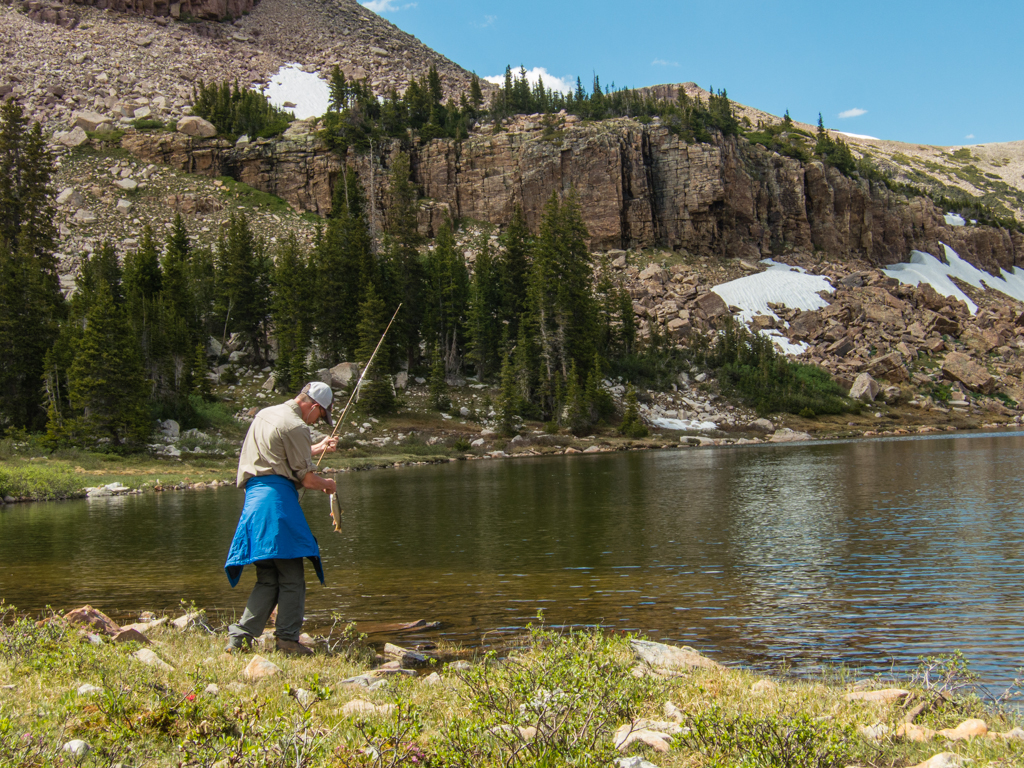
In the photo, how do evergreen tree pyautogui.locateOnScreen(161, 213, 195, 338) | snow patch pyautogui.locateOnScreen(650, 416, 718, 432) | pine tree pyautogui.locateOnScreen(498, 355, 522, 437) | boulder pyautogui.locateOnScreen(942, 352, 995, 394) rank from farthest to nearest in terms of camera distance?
boulder pyautogui.locateOnScreen(942, 352, 995, 394)
snow patch pyautogui.locateOnScreen(650, 416, 718, 432)
evergreen tree pyautogui.locateOnScreen(161, 213, 195, 338)
pine tree pyautogui.locateOnScreen(498, 355, 522, 437)

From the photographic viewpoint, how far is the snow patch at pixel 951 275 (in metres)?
89.7

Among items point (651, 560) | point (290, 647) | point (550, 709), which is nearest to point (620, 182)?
point (651, 560)

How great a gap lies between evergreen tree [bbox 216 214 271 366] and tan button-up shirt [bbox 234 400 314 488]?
171 ft

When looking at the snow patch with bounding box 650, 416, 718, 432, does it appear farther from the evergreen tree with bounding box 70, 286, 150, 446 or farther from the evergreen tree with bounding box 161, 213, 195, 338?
the evergreen tree with bounding box 161, 213, 195, 338

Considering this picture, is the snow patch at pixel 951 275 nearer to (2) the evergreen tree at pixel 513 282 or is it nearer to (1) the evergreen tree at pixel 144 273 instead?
(2) the evergreen tree at pixel 513 282

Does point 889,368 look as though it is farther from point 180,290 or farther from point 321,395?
point 321,395

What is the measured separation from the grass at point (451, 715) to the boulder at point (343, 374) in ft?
145

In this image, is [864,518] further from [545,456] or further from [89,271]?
[89,271]

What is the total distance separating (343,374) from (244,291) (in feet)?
45.6

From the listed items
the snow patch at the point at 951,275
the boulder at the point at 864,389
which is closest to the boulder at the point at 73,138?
the boulder at the point at 864,389

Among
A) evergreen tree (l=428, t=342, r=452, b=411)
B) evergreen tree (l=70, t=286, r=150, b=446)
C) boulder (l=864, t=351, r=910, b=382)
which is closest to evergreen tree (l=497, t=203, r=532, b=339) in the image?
evergreen tree (l=428, t=342, r=452, b=411)

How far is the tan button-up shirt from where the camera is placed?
635cm

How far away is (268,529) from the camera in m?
6.19

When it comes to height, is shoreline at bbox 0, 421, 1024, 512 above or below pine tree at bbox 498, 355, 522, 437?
below
